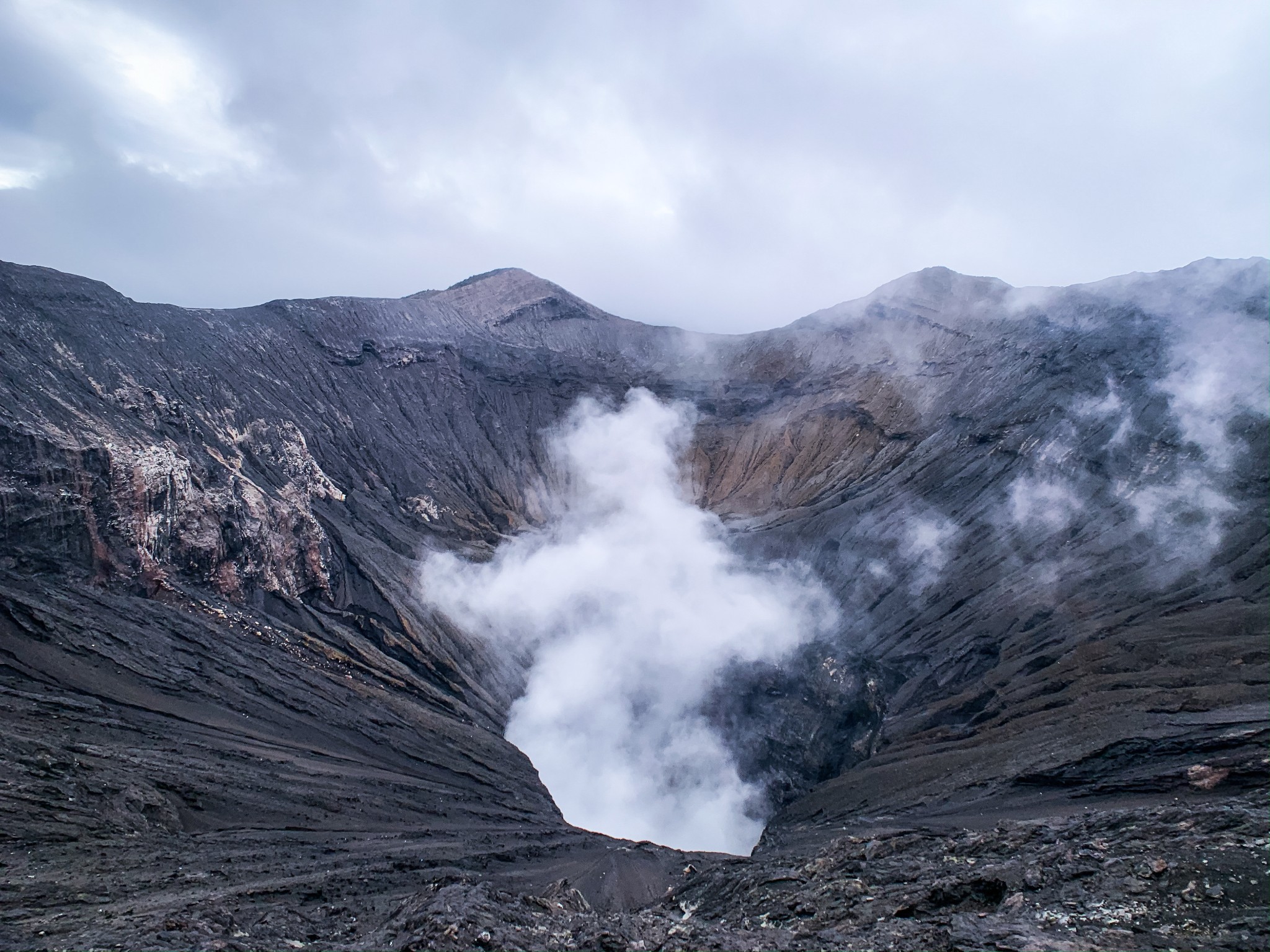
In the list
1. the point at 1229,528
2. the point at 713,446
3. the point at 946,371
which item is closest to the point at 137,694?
the point at 1229,528

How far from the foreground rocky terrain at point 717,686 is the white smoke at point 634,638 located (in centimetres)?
147

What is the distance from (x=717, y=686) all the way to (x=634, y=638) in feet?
16.4

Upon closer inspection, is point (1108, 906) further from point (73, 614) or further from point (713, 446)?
point (713, 446)

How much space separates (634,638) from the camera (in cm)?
3791

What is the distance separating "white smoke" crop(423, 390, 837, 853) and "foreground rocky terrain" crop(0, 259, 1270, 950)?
4.82ft

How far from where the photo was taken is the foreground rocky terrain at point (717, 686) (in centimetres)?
1451

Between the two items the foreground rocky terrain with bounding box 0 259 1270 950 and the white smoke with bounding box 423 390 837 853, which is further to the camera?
the white smoke with bounding box 423 390 837 853

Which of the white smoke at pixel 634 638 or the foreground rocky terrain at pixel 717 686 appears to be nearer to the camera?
the foreground rocky terrain at pixel 717 686

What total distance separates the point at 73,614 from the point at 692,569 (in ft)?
88.4

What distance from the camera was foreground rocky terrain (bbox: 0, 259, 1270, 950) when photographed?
14508 mm

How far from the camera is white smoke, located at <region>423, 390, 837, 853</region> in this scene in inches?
1186

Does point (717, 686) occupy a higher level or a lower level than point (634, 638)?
lower

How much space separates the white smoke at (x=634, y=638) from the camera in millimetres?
30125

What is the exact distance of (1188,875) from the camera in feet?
39.7
